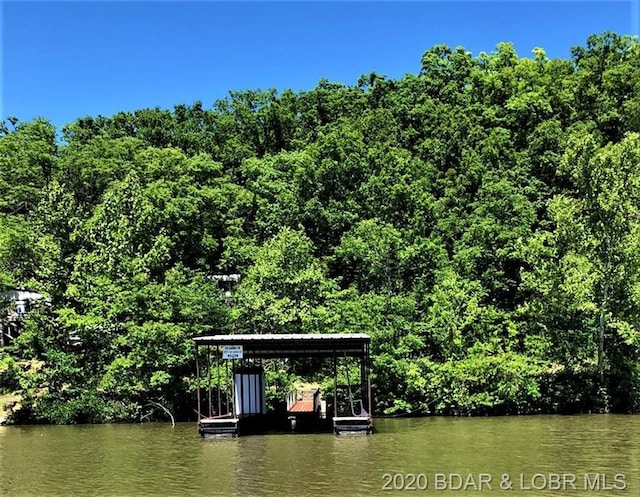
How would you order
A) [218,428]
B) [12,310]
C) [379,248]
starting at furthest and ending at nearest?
1. [12,310]
2. [379,248]
3. [218,428]

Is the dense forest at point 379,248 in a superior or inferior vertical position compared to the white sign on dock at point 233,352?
superior

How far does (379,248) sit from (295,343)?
1097 cm

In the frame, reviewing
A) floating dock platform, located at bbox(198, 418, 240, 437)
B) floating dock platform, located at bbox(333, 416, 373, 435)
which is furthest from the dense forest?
floating dock platform, located at bbox(333, 416, 373, 435)

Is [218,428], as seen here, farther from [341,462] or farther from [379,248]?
[379,248]

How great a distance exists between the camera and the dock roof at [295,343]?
2025 centimetres

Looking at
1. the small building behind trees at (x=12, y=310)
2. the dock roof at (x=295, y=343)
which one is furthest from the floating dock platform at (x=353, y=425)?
the small building behind trees at (x=12, y=310)

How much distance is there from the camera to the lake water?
13.2m

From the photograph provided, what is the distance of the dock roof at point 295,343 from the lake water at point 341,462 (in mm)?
2839

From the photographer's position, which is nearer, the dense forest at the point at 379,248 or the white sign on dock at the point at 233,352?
the white sign on dock at the point at 233,352

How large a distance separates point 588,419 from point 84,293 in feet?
67.3

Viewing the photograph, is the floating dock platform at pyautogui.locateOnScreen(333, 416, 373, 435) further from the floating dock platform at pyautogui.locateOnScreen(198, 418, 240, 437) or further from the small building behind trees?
the small building behind trees

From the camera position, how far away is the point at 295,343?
20.7m

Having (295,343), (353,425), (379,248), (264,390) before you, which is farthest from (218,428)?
(379,248)

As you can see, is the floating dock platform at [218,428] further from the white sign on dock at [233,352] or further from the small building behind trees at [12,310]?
the small building behind trees at [12,310]
